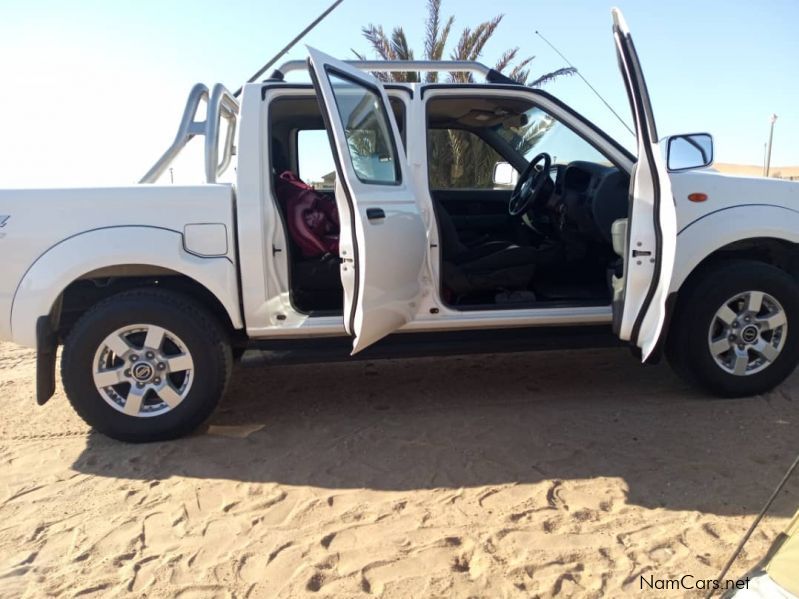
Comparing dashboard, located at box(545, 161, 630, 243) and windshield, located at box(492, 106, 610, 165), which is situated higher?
windshield, located at box(492, 106, 610, 165)

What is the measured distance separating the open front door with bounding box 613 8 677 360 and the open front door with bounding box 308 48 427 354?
1112mm

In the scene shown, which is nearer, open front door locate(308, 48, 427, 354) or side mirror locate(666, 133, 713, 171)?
open front door locate(308, 48, 427, 354)

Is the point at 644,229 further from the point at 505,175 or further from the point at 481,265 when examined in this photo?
the point at 505,175

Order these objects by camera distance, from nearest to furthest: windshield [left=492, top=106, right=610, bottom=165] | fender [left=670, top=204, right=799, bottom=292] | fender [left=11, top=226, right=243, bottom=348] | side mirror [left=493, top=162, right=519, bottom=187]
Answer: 1. fender [left=11, top=226, right=243, bottom=348]
2. fender [left=670, top=204, right=799, bottom=292]
3. windshield [left=492, top=106, right=610, bottom=165]
4. side mirror [left=493, top=162, right=519, bottom=187]

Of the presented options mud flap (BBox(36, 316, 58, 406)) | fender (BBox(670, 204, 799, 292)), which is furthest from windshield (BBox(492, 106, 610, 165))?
mud flap (BBox(36, 316, 58, 406))

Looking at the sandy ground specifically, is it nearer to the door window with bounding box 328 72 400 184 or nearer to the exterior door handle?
the exterior door handle

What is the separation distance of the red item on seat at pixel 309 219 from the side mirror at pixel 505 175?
60.7 inches

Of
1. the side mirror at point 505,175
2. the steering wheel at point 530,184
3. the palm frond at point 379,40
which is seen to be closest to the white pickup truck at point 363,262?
the steering wheel at point 530,184

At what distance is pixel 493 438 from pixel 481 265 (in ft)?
3.55

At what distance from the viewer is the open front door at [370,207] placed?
3.01 metres

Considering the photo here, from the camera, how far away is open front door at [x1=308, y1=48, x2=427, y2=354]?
301 centimetres

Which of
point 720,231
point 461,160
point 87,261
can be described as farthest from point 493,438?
point 461,160

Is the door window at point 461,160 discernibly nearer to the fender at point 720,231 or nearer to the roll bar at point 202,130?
the roll bar at point 202,130

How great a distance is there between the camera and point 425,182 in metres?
3.61
